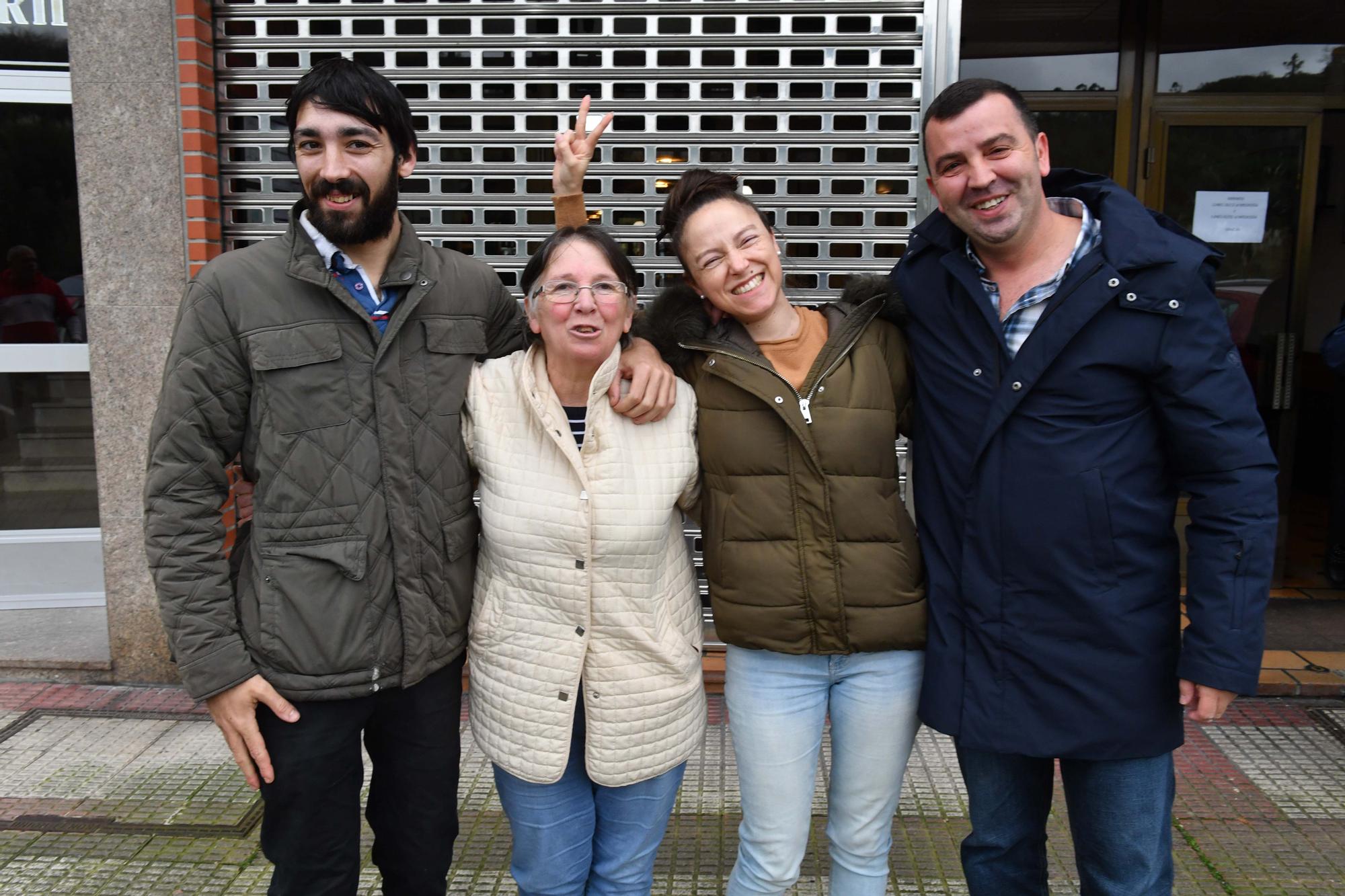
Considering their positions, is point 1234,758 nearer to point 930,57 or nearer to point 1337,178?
point 930,57

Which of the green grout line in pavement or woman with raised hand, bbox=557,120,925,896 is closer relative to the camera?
woman with raised hand, bbox=557,120,925,896

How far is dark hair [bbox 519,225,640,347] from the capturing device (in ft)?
7.71

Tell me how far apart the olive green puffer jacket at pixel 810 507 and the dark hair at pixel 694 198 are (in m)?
→ 0.32

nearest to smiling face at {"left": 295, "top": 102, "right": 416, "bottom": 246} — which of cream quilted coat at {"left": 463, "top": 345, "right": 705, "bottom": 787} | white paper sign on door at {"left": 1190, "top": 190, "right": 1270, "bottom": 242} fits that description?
cream quilted coat at {"left": 463, "top": 345, "right": 705, "bottom": 787}

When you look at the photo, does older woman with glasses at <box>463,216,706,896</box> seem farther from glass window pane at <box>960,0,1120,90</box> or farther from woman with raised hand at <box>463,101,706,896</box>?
glass window pane at <box>960,0,1120,90</box>

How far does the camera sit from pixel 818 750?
249cm

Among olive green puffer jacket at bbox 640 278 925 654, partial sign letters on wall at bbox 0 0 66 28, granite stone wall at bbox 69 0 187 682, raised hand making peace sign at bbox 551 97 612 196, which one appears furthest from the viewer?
partial sign letters on wall at bbox 0 0 66 28

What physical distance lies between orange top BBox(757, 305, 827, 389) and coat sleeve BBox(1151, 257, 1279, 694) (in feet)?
2.51

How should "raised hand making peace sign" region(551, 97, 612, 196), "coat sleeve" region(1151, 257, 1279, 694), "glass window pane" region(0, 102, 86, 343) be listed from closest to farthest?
"coat sleeve" region(1151, 257, 1279, 694)
"raised hand making peace sign" region(551, 97, 612, 196)
"glass window pane" region(0, 102, 86, 343)

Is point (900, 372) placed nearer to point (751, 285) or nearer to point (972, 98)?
point (751, 285)

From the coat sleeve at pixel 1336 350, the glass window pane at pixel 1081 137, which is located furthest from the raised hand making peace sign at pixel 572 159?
the glass window pane at pixel 1081 137

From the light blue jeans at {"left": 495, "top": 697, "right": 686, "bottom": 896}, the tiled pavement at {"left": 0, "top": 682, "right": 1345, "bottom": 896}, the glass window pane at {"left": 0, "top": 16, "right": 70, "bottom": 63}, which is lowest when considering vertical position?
the tiled pavement at {"left": 0, "top": 682, "right": 1345, "bottom": 896}

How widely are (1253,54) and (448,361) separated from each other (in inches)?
204

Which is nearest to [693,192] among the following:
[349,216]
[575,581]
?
[349,216]
